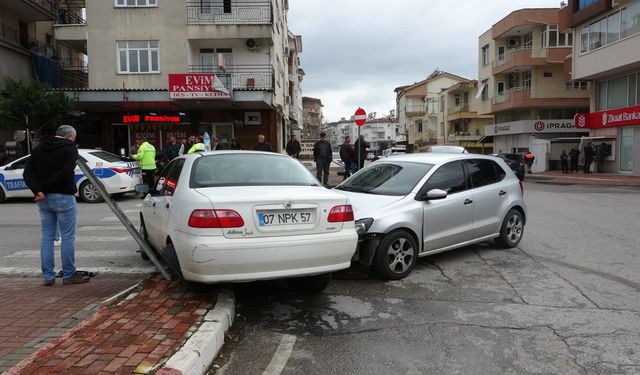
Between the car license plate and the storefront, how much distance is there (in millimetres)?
28912

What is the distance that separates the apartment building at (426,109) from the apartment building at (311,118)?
27.3 metres

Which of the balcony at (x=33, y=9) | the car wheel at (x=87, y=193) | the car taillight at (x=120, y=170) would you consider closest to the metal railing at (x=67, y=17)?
the balcony at (x=33, y=9)

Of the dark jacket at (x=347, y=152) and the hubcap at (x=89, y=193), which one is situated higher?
the dark jacket at (x=347, y=152)

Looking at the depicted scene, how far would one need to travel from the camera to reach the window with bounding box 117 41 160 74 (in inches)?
1019

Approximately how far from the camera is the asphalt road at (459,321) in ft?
12.7

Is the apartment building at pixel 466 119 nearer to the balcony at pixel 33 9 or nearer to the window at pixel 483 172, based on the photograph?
the balcony at pixel 33 9

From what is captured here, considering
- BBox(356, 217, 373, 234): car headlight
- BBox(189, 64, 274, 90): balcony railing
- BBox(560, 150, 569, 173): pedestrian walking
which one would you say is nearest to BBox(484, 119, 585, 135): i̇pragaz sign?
BBox(560, 150, 569, 173): pedestrian walking

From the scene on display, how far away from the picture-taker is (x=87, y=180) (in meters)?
13.7

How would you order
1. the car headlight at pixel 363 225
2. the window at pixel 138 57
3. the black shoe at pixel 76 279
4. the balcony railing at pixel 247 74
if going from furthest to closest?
the balcony railing at pixel 247 74 < the window at pixel 138 57 < the car headlight at pixel 363 225 < the black shoe at pixel 76 279

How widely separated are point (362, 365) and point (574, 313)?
8.19ft

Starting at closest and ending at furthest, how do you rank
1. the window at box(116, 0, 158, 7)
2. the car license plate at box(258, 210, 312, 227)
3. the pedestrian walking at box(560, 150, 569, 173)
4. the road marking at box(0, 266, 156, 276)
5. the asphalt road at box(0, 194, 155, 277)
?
the car license plate at box(258, 210, 312, 227), the road marking at box(0, 266, 156, 276), the asphalt road at box(0, 194, 155, 277), the window at box(116, 0, 158, 7), the pedestrian walking at box(560, 150, 569, 173)

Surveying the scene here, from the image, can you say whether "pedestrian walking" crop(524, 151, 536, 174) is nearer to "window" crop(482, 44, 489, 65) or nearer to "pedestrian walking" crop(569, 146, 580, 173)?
"pedestrian walking" crop(569, 146, 580, 173)

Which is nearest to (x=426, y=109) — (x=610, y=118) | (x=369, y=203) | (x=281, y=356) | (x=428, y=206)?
(x=610, y=118)

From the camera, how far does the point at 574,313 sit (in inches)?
195
